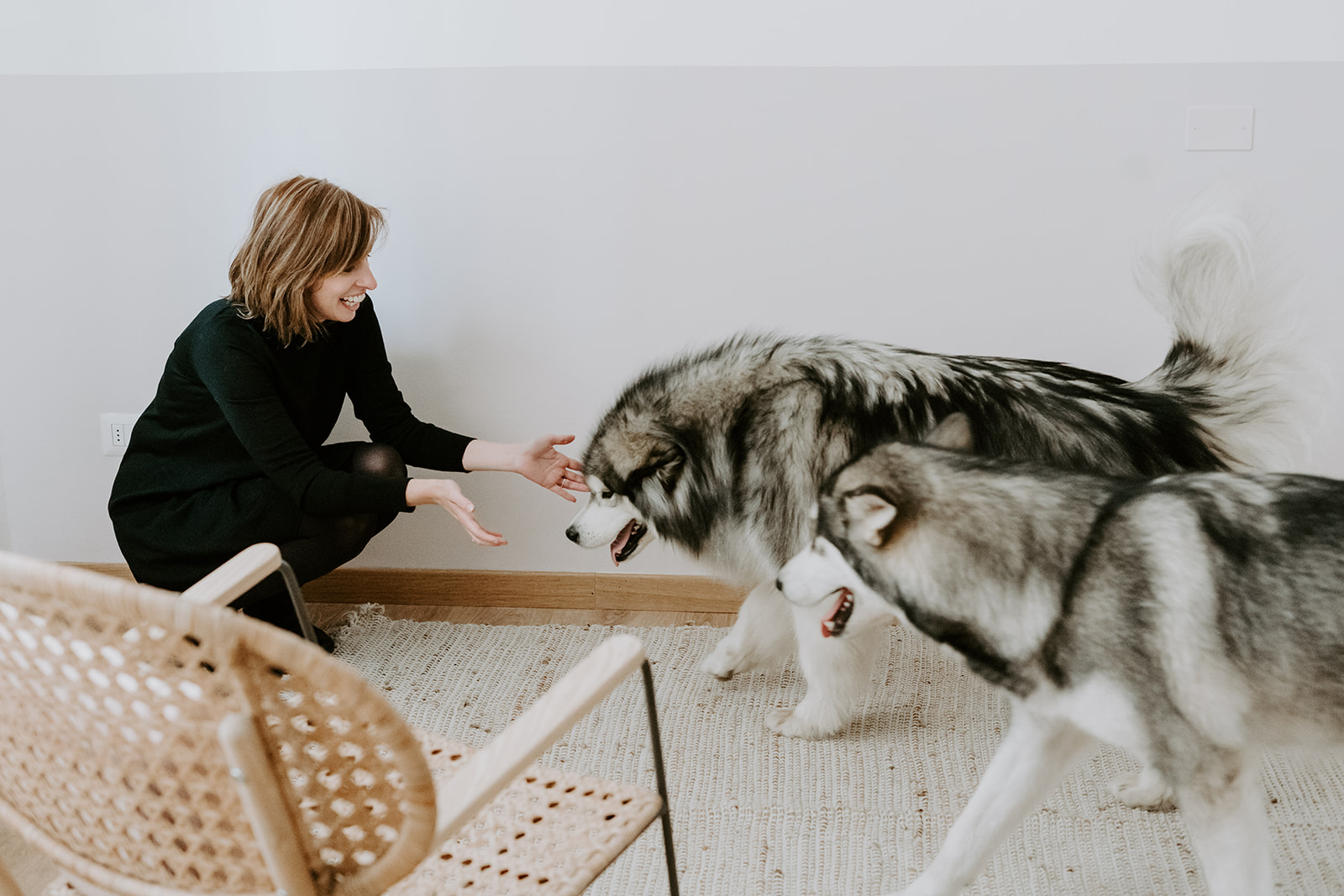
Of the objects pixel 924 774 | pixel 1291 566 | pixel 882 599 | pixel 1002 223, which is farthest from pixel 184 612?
pixel 1002 223

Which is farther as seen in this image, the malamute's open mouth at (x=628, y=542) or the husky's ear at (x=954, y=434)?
the malamute's open mouth at (x=628, y=542)

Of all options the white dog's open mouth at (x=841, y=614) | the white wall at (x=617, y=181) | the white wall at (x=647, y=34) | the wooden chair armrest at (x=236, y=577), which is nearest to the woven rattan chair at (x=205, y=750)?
the wooden chair armrest at (x=236, y=577)

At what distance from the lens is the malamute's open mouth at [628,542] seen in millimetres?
2023

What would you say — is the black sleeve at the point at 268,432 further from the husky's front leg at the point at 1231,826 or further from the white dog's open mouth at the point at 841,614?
the husky's front leg at the point at 1231,826

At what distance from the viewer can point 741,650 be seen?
2.20 meters

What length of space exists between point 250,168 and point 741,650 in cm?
148

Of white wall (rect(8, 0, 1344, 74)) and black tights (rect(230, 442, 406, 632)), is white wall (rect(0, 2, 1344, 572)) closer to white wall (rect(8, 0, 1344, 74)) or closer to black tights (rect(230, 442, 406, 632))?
white wall (rect(8, 0, 1344, 74))

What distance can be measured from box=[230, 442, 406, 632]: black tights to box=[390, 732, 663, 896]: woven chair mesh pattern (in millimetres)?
1043

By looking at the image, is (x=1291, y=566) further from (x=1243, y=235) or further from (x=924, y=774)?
(x=924, y=774)

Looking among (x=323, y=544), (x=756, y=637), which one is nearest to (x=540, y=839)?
(x=756, y=637)

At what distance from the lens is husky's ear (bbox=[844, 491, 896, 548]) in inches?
49.0

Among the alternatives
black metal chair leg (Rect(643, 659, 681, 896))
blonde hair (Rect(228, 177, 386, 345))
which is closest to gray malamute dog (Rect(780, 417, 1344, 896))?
black metal chair leg (Rect(643, 659, 681, 896))

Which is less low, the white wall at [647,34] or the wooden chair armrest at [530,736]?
the white wall at [647,34]

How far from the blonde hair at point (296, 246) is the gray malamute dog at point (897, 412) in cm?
58
